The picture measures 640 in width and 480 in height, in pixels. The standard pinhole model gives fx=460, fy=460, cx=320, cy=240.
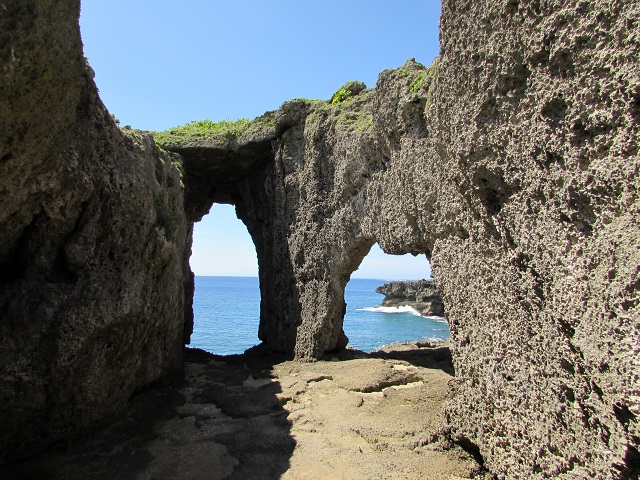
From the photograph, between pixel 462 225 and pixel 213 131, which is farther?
pixel 213 131

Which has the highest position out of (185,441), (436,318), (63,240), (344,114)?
(344,114)

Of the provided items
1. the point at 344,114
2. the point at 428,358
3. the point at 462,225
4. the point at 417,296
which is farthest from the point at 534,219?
the point at 417,296

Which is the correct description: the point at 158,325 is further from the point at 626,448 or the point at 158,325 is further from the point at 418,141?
the point at 626,448

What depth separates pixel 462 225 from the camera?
6180 mm

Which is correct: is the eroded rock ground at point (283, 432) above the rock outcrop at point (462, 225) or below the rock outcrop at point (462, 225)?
below

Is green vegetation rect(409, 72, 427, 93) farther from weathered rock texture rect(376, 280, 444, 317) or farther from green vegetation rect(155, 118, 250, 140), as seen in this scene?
weathered rock texture rect(376, 280, 444, 317)

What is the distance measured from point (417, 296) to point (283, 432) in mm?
51810

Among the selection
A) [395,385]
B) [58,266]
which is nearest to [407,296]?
[395,385]

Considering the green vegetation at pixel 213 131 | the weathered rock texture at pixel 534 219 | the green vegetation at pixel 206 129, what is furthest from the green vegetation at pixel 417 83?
the green vegetation at pixel 206 129

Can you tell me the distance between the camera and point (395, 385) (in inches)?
365

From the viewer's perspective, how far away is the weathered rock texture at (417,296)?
159ft

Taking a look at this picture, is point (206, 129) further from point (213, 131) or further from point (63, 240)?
point (63, 240)

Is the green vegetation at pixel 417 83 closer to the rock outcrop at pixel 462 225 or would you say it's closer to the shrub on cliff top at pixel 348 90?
the rock outcrop at pixel 462 225

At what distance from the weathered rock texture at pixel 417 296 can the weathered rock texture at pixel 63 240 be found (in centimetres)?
→ 4268
